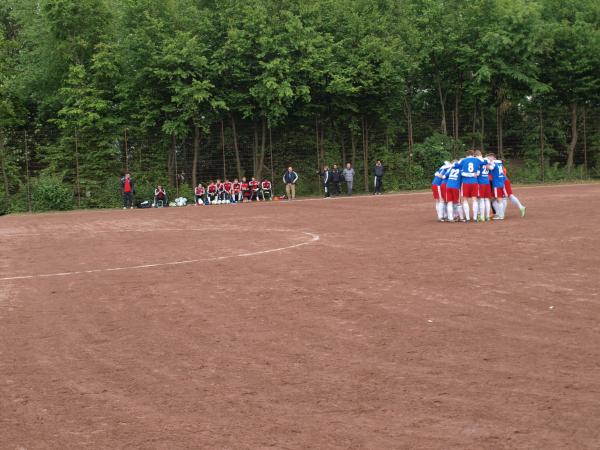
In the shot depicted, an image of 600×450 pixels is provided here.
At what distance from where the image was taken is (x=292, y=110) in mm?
44469

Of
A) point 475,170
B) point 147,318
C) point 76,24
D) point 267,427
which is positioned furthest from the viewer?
point 76,24

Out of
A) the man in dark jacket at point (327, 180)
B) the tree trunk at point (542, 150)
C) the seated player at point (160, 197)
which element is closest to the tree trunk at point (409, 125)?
the man in dark jacket at point (327, 180)

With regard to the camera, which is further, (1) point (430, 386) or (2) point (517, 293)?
(2) point (517, 293)

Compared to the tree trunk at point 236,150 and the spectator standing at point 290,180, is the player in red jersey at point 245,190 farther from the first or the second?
the tree trunk at point 236,150

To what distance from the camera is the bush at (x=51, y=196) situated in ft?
Result: 133

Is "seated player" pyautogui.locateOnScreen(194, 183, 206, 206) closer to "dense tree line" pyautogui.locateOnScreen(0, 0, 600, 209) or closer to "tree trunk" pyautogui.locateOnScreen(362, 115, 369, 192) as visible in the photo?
"dense tree line" pyautogui.locateOnScreen(0, 0, 600, 209)

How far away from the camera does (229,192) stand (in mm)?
41531

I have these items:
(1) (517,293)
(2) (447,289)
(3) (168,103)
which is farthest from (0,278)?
(3) (168,103)

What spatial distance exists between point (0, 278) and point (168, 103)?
96.5 ft

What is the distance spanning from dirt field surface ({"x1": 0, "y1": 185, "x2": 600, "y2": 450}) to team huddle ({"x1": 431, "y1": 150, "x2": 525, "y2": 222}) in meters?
5.03

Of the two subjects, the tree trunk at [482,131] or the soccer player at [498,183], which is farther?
the tree trunk at [482,131]

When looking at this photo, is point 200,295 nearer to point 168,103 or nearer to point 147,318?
point 147,318

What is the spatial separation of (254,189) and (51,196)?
10.6 meters

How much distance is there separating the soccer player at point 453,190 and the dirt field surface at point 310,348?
524 cm
